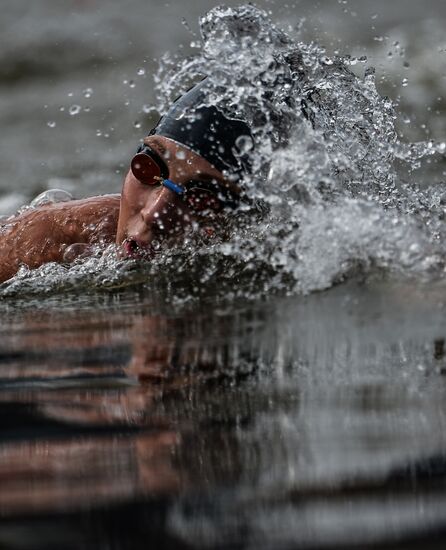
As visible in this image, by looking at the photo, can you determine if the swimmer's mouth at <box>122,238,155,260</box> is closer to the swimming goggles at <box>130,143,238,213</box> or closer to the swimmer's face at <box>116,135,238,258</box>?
the swimmer's face at <box>116,135,238,258</box>

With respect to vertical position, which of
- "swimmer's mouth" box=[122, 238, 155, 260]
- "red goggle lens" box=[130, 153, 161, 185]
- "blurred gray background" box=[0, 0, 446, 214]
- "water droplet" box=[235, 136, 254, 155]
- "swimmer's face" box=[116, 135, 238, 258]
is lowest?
"swimmer's mouth" box=[122, 238, 155, 260]

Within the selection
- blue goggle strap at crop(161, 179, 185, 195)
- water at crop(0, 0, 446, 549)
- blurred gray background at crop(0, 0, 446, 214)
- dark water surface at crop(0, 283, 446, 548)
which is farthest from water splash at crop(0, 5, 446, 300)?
blurred gray background at crop(0, 0, 446, 214)

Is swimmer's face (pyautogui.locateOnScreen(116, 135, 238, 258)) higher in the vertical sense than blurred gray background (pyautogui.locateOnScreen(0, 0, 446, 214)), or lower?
lower

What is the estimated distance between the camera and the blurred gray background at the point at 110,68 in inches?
311

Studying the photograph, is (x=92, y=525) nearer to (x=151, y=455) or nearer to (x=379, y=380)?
(x=151, y=455)

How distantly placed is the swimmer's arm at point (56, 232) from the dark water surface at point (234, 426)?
130cm

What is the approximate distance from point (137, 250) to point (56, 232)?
2.10 feet

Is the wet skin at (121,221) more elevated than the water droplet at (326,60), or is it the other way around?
the water droplet at (326,60)

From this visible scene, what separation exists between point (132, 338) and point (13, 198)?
4.73 m

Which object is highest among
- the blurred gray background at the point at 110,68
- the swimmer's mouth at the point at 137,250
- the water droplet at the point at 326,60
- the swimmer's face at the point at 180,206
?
the blurred gray background at the point at 110,68

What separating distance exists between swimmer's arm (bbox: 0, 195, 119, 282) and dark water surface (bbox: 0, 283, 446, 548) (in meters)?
1.30


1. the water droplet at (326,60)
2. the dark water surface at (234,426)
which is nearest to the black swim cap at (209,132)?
A: the water droplet at (326,60)

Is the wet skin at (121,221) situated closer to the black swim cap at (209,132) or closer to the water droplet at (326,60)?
the black swim cap at (209,132)

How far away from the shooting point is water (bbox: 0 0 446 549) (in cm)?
150
